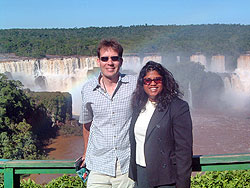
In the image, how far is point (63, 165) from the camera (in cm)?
229

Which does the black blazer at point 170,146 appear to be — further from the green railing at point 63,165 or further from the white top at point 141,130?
the green railing at point 63,165

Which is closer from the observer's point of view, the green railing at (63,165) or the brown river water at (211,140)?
the green railing at (63,165)

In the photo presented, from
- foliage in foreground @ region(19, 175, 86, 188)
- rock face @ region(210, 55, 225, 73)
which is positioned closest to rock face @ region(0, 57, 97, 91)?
rock face @ region(210, 55, 225, 73)

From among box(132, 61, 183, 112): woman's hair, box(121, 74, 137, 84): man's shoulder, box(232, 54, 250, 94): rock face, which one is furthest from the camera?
box(232, 54, 250, 94): rock face

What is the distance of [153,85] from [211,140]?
52.0 feet

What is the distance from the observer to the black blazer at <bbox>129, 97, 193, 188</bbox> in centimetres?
197

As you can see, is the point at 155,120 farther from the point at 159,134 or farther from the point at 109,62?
the point at 109,62

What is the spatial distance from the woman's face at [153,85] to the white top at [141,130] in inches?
3.1

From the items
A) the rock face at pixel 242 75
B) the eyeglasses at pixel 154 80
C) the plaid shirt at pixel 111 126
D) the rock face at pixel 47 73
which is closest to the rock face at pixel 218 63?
the rock face at pixel 242 75

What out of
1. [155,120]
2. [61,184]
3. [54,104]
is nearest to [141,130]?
[155,120]

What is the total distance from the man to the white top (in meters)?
0.17

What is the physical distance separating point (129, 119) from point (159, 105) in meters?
0.32

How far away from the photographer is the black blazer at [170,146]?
1.97m

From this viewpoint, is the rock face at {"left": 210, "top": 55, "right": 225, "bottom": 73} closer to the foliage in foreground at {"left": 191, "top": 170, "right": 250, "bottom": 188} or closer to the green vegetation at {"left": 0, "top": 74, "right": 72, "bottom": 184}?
the green vegetation at {"left": 0, "top": 74, "right": 72, "bottom": 184}
